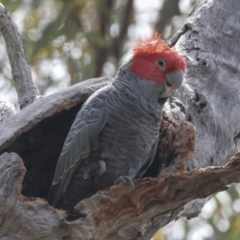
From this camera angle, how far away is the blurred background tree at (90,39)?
660 centimetres

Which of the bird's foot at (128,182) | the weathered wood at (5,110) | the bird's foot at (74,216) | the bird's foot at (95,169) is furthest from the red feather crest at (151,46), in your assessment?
the bird's foot at (74,216)

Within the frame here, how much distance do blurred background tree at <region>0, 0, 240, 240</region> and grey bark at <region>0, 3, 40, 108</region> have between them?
7.17ft

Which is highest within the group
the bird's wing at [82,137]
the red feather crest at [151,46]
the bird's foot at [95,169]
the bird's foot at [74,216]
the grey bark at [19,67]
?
the red feather crest at [151,46]

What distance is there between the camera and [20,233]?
3.04 metres

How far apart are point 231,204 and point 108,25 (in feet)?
8.15

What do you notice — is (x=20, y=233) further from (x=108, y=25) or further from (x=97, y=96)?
(x=108, y=25)

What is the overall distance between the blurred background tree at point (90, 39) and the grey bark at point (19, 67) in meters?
2.18

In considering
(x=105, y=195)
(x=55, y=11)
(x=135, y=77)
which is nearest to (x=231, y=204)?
(x=55, y=11)

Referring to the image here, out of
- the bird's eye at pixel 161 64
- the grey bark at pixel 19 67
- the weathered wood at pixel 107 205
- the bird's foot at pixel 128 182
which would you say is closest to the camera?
the weathered wood at pixel 107 205

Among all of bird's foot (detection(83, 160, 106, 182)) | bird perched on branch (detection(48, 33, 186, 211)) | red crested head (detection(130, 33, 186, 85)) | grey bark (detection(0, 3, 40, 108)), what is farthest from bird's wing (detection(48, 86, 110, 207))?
grey bark (detection(0, 3, 40, 108))

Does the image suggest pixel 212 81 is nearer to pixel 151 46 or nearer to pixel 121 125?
pixel 151 46

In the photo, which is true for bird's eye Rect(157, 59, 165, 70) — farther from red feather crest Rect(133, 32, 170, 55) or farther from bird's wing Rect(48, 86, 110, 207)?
bird's wing Rect(48, 86, 110, 207)

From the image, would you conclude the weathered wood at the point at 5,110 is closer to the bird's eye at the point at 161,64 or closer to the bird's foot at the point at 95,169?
the bird's foot at the point at 95,169

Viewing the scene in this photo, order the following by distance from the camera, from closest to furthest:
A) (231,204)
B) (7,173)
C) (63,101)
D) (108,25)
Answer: (7,173)
(63,101)
(231,204)
(108,25)
